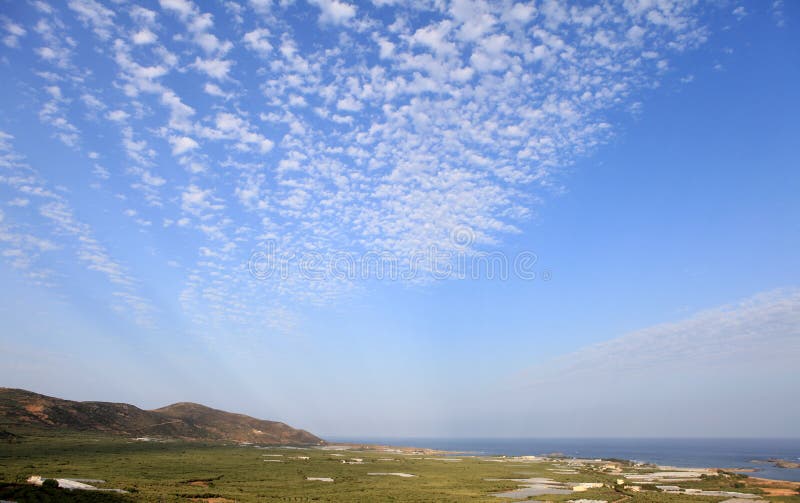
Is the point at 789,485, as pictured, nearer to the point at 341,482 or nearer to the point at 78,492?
the point at 341,482

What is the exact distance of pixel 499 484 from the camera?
56.6 m

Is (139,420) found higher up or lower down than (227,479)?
higher up

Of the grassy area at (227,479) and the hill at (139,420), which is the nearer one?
the grassy area at (227,479)

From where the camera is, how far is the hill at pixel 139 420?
101500mm

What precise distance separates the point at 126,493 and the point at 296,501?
41.4 ft

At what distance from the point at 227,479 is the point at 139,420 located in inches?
3830

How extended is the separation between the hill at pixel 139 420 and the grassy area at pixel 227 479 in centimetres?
3156

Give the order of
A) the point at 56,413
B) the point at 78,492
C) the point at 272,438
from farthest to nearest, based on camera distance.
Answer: the point at 272,438, the point at 56,413, the point at 78,492

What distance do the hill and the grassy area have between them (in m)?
31.6

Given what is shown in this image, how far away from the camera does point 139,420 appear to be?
426 feet

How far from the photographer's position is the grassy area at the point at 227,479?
127ft

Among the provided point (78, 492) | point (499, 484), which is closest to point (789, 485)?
point (499, 484)

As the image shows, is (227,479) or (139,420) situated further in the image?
(139,420)

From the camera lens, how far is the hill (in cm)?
10150
